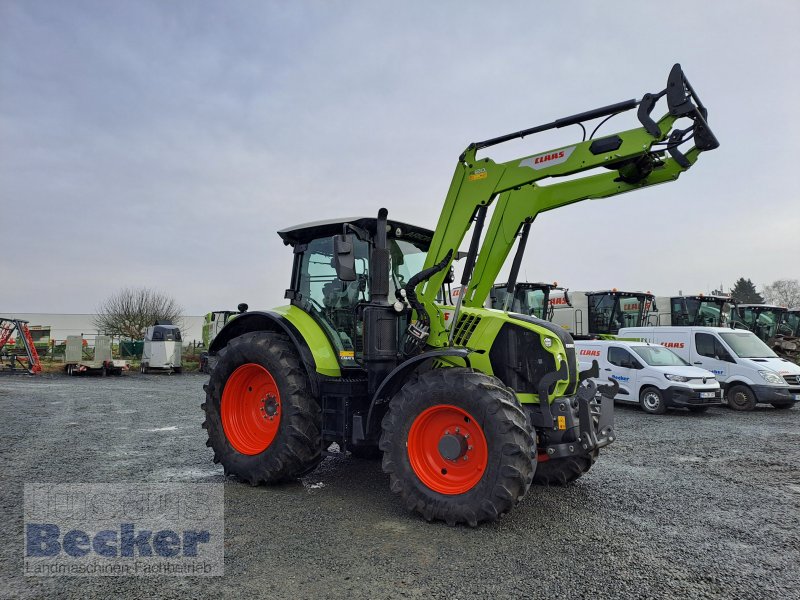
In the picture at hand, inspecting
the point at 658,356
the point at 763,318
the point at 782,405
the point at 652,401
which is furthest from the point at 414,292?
the point at 763,318

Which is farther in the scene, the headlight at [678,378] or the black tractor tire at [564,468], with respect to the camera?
the headlight at [678,378]

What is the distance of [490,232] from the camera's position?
5.33 m

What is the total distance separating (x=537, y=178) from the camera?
192 inches

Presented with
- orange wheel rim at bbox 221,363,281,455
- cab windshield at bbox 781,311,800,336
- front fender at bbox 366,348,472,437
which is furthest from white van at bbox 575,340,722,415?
cab windshield at bbox 781,311,800,336

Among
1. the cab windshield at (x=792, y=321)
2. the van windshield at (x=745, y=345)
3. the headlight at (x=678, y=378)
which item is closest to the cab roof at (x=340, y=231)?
the headlight at (x=678, y=378)

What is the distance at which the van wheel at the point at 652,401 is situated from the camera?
1170cm

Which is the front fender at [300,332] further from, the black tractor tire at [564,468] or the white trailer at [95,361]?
the white trailer at [95,361]

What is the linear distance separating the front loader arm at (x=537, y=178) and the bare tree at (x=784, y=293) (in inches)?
2885

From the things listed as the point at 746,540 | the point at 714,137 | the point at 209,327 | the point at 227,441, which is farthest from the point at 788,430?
the point at 209,327

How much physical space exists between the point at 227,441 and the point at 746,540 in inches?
190

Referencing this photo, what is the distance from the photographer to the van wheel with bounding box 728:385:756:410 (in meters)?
12.3

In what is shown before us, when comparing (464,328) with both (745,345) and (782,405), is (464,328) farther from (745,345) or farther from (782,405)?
(745,345)

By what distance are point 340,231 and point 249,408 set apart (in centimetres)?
225

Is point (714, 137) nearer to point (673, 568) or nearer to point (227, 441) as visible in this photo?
point (673, 568)
